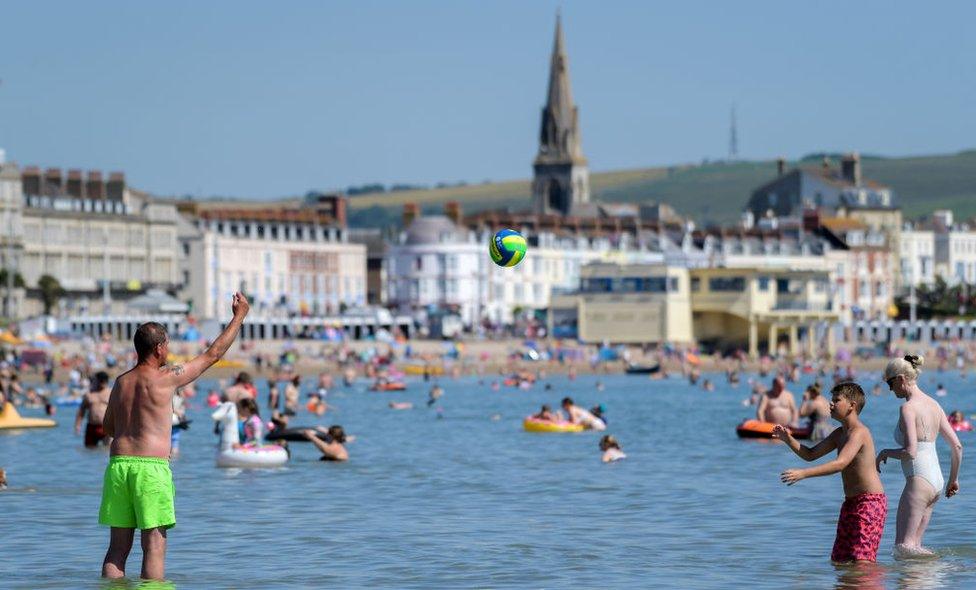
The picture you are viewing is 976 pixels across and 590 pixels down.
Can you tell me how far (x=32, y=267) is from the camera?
135250mm

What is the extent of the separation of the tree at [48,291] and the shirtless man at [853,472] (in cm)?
11683

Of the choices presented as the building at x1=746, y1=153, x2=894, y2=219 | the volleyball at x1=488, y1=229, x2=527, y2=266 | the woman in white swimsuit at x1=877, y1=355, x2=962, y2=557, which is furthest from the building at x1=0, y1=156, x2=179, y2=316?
the woman in white swimsuit at x1=877, y1=355, x2=962, y2=557

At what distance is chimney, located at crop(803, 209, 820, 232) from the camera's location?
181113 millimetres

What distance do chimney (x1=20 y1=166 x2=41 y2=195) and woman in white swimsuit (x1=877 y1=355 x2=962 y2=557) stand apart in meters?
122

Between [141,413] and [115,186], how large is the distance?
131m

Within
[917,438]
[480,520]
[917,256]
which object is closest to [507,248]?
[480,520]

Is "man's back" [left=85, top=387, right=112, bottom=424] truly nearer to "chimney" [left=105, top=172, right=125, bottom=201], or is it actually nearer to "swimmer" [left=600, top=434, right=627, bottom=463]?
"swimmer" [left=600, top=434, right=627, bottom=463]

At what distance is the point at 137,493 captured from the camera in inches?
667

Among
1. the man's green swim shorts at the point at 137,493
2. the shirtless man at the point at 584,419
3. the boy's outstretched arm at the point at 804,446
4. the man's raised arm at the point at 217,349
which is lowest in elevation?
the shirtless man at the point at 584,419

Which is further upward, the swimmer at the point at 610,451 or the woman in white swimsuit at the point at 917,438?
the woman in white swimsuit at the point at 917,438

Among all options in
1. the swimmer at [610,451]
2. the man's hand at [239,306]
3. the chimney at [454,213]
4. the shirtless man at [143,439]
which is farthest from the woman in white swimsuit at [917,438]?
the chimney at [454,213]

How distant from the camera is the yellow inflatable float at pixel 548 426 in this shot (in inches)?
2108

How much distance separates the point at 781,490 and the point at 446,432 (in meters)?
25.0

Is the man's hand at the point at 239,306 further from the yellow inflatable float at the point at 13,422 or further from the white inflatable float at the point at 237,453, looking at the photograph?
the yellow inflatable float at the point at 13,422
